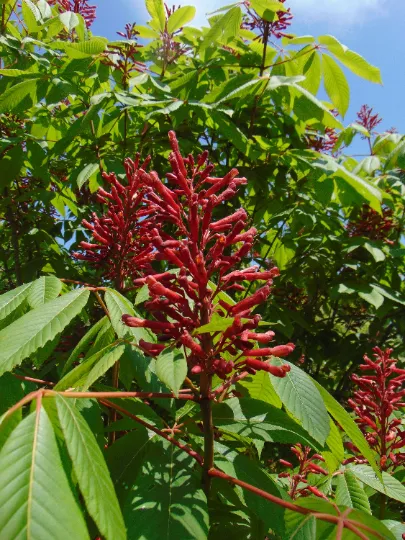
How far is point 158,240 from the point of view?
1.30m

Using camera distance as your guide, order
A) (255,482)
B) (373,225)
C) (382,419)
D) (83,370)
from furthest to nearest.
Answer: (373,225)
(382,419)
(83,370)
(255,482)

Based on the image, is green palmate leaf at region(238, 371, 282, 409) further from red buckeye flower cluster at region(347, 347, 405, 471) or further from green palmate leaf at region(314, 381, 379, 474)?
red buckeye flower cluster at region(347, 347, 405, 471)

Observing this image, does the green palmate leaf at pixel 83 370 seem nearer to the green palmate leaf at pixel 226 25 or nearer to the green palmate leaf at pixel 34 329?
the green palmate leaf at pixel 34 329

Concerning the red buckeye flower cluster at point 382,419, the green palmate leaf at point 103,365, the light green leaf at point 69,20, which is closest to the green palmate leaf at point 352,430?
the green palmate leaf at point 103,365

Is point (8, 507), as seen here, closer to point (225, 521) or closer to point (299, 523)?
point (299, 523)

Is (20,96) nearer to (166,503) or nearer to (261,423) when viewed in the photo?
(261,423)

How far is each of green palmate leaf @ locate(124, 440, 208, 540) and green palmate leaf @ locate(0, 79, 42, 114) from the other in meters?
2.48

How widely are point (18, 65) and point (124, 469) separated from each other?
9.99ft

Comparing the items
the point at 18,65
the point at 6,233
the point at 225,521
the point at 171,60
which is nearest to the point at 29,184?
the point at 6,233

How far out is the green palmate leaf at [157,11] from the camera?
336 cm

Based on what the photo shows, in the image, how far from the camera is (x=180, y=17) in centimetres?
338

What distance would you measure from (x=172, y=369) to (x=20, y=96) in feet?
8.15

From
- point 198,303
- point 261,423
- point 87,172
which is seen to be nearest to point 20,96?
point 87,172

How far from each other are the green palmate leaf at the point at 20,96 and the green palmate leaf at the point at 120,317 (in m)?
1.91
